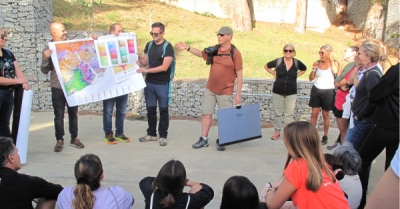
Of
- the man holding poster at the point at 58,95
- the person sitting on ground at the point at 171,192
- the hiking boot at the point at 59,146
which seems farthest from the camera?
the hiking boot at the point at 59,146

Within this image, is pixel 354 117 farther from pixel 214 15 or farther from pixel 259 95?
pixel 214 15

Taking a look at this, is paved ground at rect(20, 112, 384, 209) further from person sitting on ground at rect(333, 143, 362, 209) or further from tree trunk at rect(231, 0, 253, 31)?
tree trunk at rect(231, 0, 253, 31)

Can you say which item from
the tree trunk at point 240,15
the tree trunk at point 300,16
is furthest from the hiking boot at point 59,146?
the tree trunk at point 300,16

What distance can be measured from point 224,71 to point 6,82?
3.03 metres

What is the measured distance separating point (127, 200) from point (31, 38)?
696cm

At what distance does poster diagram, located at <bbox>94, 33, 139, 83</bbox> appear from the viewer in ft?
19.0

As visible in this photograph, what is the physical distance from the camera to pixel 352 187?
3.27 m

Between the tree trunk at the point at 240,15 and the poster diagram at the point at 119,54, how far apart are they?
12149mm

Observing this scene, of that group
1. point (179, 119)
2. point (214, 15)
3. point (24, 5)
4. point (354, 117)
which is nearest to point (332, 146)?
point (354, 117)

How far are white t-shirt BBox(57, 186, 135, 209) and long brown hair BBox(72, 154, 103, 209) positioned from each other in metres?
0.05

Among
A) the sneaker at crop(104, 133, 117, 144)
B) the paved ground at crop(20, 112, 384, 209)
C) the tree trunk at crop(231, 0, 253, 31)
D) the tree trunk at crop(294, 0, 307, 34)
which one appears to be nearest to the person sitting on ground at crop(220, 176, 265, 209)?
the paved ground at crop(20, 112, 384, 209)

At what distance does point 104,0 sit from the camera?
60.3 feet

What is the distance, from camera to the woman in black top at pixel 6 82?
4.76 meters

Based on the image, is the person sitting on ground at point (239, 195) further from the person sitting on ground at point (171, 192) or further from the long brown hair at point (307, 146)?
the long brown hair at point (307, 146)
